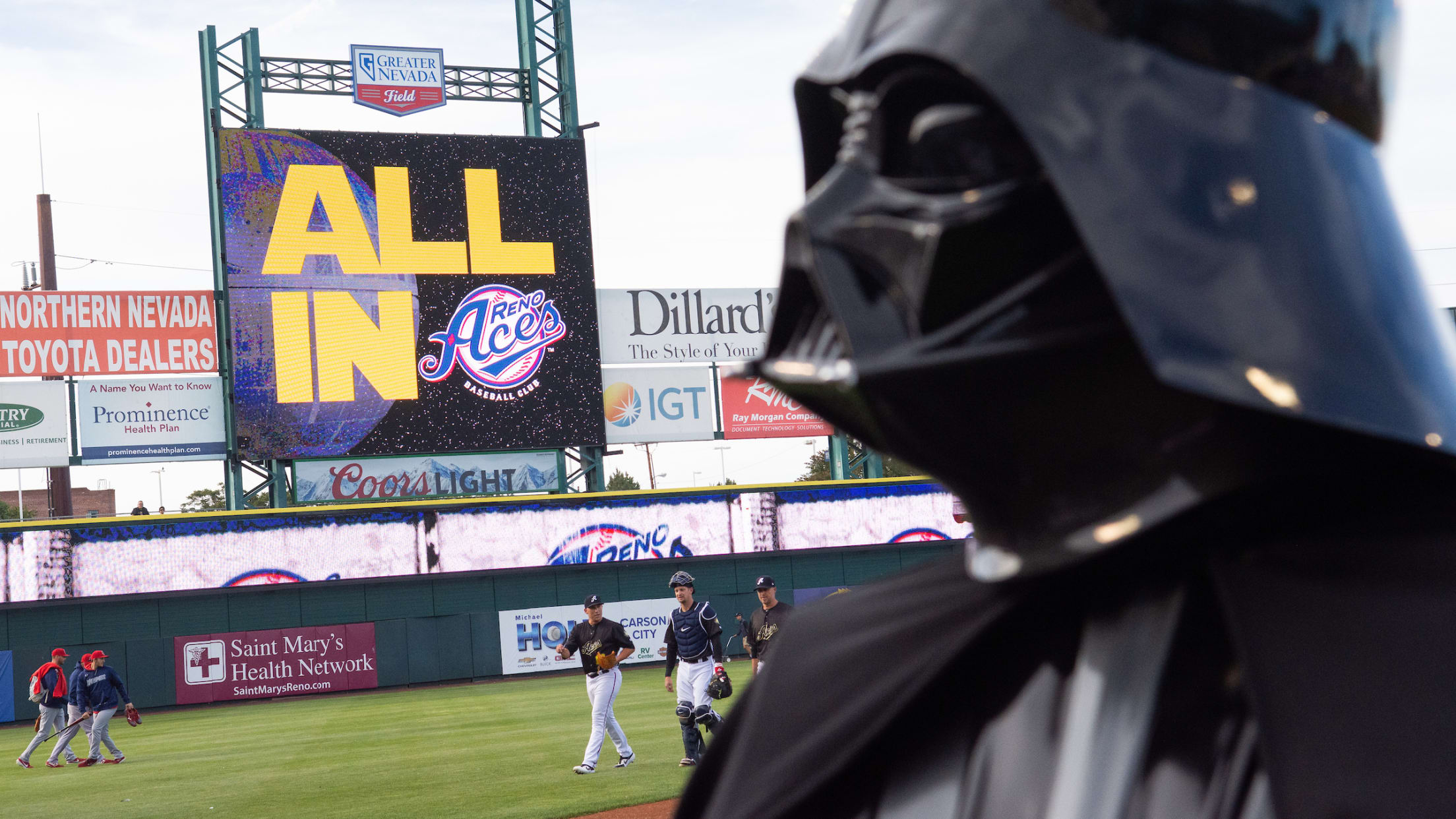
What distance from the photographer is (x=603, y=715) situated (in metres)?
12.4

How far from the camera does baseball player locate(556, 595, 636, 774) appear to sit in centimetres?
1226

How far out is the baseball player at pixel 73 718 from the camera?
16172 millimetres

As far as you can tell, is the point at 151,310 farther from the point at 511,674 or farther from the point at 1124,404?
the point at 1124,404

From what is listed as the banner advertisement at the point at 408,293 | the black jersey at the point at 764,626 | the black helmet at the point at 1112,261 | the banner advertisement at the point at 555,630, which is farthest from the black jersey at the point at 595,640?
the banner advertisement at the point at 408,293

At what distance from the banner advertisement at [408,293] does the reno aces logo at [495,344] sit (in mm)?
34

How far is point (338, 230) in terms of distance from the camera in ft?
92.5

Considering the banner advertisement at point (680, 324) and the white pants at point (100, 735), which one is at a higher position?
the banner advertisement at point (680, 324)

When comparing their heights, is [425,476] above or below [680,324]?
below

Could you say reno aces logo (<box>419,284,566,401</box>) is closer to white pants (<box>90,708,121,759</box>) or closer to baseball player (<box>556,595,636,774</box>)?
white pants (<box>90,708,121,759</box>)

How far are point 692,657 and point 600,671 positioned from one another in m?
1.00

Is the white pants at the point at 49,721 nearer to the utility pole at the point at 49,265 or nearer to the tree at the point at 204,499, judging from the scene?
the utility pole at the point at 49,265

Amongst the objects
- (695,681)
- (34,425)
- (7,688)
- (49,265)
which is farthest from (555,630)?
(49,265)

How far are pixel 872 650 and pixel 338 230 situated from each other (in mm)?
28708

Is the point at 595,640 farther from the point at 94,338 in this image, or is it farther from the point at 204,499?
the point at 204,499
